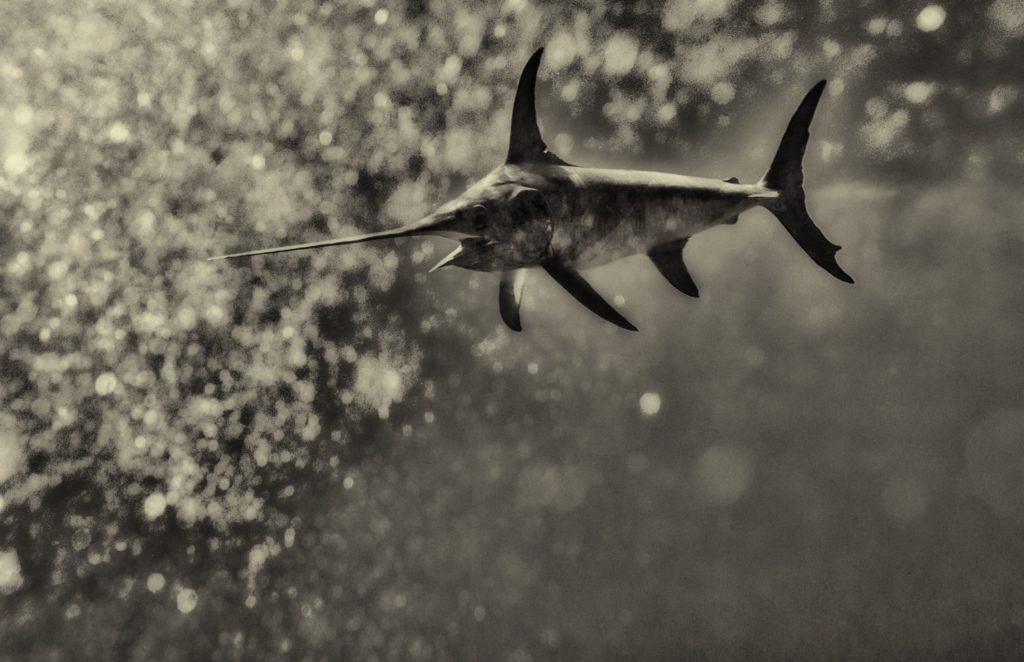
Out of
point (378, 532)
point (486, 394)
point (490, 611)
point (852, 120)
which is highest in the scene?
point (852, 120)

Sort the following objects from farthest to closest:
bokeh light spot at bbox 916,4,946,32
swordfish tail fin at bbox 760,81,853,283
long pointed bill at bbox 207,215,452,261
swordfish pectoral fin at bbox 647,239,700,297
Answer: bokeh light spot at bbox 916,4,946,32 → swordfish tail fin at bbox 760,81,853,283 → swordfish pectoral fin at bbox 647,239,700,297 → long pointed bill at bbox 207,215,452,261

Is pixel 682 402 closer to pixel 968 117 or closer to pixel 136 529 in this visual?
pixel 968 117

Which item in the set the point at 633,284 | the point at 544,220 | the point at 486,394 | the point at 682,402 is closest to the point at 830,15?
the point at 633,284

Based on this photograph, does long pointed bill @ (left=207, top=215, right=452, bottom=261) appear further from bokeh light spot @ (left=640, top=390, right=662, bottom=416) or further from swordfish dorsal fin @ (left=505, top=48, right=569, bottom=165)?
bokeh light spot @ (left=640, top=390, right=662, bottom=416)

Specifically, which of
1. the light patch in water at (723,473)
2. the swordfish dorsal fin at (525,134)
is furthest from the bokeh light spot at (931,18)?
the light patch in water at (723,473)

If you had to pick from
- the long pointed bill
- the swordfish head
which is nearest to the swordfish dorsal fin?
the swordfish head

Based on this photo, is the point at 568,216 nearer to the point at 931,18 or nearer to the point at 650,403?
the point at 931,18

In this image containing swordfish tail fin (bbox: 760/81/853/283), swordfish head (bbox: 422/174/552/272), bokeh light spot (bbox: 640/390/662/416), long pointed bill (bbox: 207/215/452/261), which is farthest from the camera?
bokeh light spot (bbox: 640/390/662/416)
